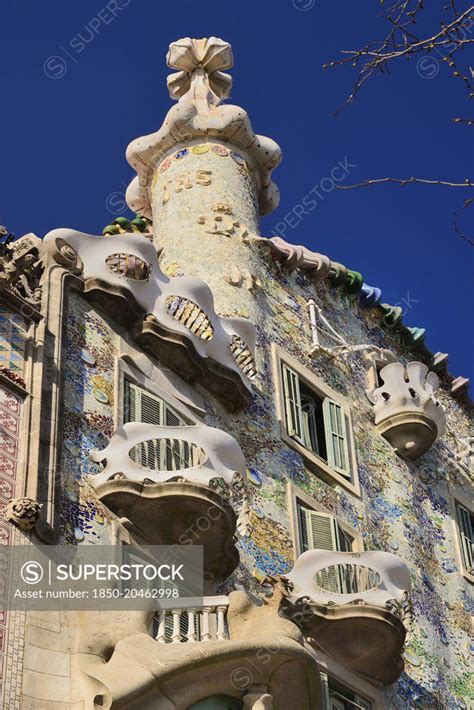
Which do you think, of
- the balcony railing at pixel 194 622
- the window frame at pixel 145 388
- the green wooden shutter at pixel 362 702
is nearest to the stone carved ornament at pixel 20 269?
the window frame at pixel 145 388

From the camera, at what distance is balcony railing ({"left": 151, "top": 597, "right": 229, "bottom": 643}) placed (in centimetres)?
1426

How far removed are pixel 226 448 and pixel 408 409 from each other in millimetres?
5976

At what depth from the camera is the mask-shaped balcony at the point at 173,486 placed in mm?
15648

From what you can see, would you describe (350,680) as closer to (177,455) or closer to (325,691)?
(325,691)

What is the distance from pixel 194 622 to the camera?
14.8 m

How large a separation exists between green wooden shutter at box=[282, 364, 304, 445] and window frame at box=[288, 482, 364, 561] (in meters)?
0.99

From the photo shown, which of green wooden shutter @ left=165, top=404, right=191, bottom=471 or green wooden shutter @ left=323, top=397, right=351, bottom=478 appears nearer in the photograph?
green wooden shutter @ left=165, top=404, right=191, bottom=471

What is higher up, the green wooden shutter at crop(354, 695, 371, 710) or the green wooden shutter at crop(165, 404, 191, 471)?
the green wooden shutter at crop(165, 404, 191, 471)

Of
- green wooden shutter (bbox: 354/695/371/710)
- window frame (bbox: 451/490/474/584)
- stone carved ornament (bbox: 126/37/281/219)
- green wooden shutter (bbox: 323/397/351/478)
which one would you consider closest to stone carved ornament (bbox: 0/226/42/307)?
green wooden shutter (bbox: 323/397/351/478)

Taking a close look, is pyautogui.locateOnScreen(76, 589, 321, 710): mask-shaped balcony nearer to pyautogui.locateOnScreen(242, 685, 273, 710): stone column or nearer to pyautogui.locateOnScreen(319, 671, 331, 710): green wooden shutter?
pyautogui.locateOnScreen(242, 685, 273, 710): stone column

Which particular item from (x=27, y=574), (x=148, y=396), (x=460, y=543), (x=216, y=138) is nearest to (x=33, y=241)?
(x=148, y=396)

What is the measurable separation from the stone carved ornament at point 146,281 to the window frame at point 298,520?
1.48 m

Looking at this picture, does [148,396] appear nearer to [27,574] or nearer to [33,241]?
[33,241]

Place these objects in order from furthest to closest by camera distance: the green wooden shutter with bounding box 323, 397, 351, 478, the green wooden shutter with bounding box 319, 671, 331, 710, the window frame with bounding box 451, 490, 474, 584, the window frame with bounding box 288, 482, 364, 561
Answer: the window frame with bounding box 451, 490, 474, 584, the green wooden shutter with bounding box 323, 397, 351, 478, the window frame with bounding box 288, 482, 364, 561, the green wooden shutter with bounding box 319, 671, 331, 710
